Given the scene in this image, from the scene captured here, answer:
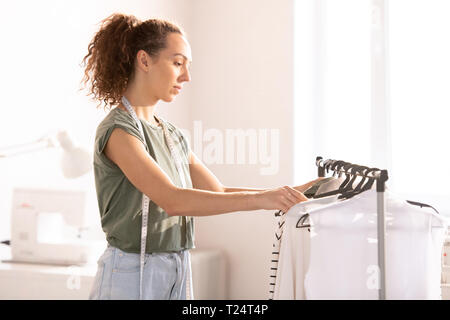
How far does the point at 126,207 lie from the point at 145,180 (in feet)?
0.44

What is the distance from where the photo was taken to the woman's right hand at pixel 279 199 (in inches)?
57.6

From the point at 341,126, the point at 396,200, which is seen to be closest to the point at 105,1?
the point at 341,126

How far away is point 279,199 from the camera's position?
1479 mm

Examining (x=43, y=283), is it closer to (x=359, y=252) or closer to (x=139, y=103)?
(x=139, y=103)

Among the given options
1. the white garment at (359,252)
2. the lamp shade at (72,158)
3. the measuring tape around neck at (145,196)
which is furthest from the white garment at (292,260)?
the lamp shade at (72,158)

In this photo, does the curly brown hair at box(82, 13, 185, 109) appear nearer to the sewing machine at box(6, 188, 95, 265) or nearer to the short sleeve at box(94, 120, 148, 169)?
the short sleeve at box(94, 120, 148, 169)

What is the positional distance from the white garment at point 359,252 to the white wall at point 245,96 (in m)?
1.95

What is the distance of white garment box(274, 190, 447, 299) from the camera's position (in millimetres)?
1483

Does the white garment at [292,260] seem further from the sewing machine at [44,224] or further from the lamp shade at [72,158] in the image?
the sewing machine at [44,224]

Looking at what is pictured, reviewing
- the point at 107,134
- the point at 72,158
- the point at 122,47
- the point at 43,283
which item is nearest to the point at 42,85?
the point at 72,158

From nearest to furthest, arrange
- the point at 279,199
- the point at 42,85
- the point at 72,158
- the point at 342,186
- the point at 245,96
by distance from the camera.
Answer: the point at 279,199, the point at 342,186, the point at 72,158, the point at 42,85, the point at 245,96

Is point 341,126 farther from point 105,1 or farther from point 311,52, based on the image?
point 105,1

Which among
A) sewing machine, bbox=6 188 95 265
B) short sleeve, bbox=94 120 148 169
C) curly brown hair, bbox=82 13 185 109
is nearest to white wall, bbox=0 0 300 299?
sewing machine, bbox=6 188 95 265

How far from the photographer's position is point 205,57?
3.78 meters
